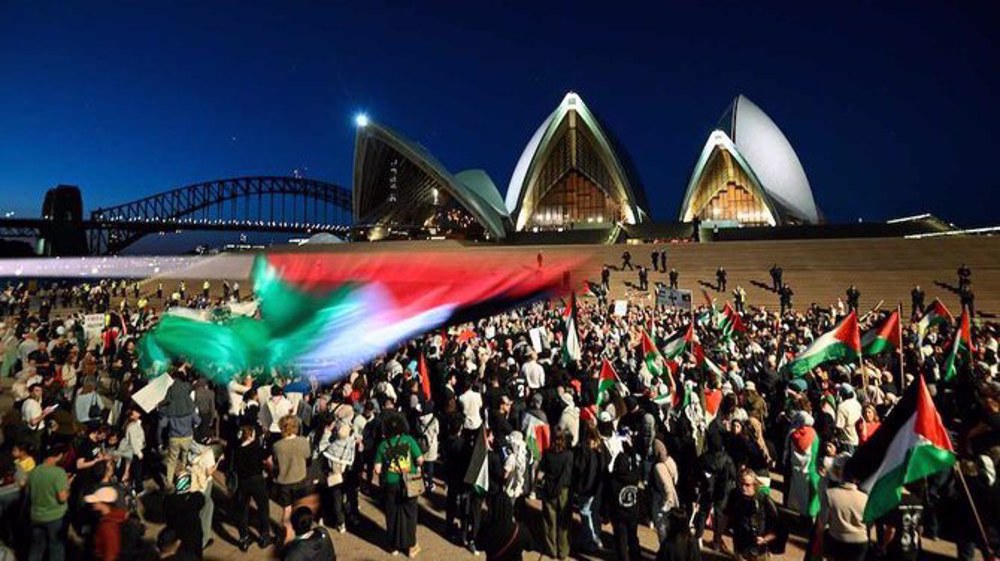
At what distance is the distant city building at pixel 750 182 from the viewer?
43469 mm

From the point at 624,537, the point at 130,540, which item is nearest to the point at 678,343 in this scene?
the point at 624,537

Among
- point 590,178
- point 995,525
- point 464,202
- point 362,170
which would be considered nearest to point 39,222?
point 362,170

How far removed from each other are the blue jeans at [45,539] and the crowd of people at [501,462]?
1cm

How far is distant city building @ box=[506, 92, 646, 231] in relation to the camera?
144 ft

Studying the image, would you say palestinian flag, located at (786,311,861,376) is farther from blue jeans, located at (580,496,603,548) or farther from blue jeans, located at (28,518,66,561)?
blue jeans, located at (28,518,66,561)

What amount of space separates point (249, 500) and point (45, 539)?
137 centimetres

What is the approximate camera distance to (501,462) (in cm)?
440

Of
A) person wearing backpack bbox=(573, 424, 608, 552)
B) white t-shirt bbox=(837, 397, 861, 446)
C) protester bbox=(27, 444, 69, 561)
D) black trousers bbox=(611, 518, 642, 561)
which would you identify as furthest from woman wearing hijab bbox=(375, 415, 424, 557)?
white t-shirt bbox=(837, 397, 861, 446)

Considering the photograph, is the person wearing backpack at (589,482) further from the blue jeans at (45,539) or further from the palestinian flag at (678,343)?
the blue jeans at (45,539)

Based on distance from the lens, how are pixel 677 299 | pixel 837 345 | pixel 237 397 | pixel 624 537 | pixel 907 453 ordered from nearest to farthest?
1. pixel 907 453
2. pixel 624 537
3. pixel 837 345
4. pixel 237 397
5. pixel 677 299

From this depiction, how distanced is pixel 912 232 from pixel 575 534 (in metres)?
40.1

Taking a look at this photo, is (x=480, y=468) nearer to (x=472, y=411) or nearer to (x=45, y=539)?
(x=472, y=411)

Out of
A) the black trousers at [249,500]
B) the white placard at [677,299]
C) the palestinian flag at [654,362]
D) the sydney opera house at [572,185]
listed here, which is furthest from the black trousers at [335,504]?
the sydney opera house at [572,185]

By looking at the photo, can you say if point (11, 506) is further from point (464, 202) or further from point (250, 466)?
point (464, 202)
